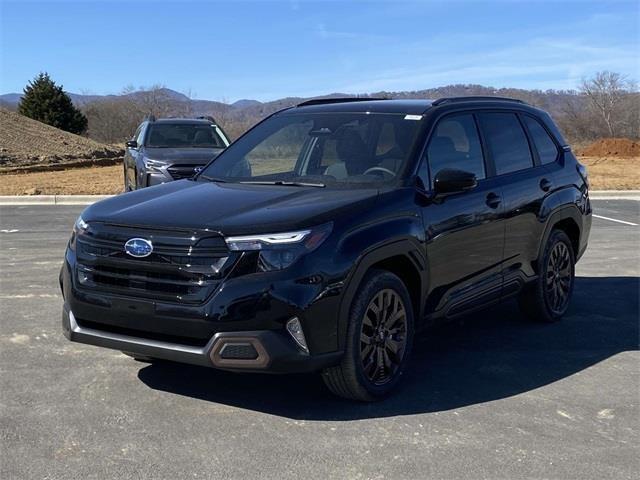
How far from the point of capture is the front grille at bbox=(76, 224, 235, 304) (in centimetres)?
389

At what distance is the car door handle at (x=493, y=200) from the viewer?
17.5 ft

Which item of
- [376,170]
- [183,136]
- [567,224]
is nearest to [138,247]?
[376,170]

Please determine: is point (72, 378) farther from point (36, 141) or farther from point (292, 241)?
point (36, 141)

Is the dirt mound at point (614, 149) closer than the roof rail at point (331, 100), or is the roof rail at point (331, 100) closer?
the roof rail at point (331, 100)

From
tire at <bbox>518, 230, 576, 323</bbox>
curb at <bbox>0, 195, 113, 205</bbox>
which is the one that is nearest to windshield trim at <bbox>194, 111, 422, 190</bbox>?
tire at <bbox>518, 230, 576, 323</bbox>

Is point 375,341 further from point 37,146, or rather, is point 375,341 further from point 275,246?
point 37,146

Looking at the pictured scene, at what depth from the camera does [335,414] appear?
14.1 feet

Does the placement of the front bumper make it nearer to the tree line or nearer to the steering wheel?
the steering wheel

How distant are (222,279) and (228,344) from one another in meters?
0.34

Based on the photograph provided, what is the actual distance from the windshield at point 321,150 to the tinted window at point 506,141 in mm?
857

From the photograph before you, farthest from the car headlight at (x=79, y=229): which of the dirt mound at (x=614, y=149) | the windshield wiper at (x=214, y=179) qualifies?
the dirt mound at (x=614, y=149)

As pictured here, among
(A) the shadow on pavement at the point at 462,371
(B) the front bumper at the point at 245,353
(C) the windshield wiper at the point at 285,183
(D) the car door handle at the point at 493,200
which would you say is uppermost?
(C) the windshield wiper at the point at 285,183

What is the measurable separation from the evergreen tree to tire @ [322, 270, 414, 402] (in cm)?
4733

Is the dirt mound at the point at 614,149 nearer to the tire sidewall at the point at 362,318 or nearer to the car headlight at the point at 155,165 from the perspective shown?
the car headlight at the point at 155,165
